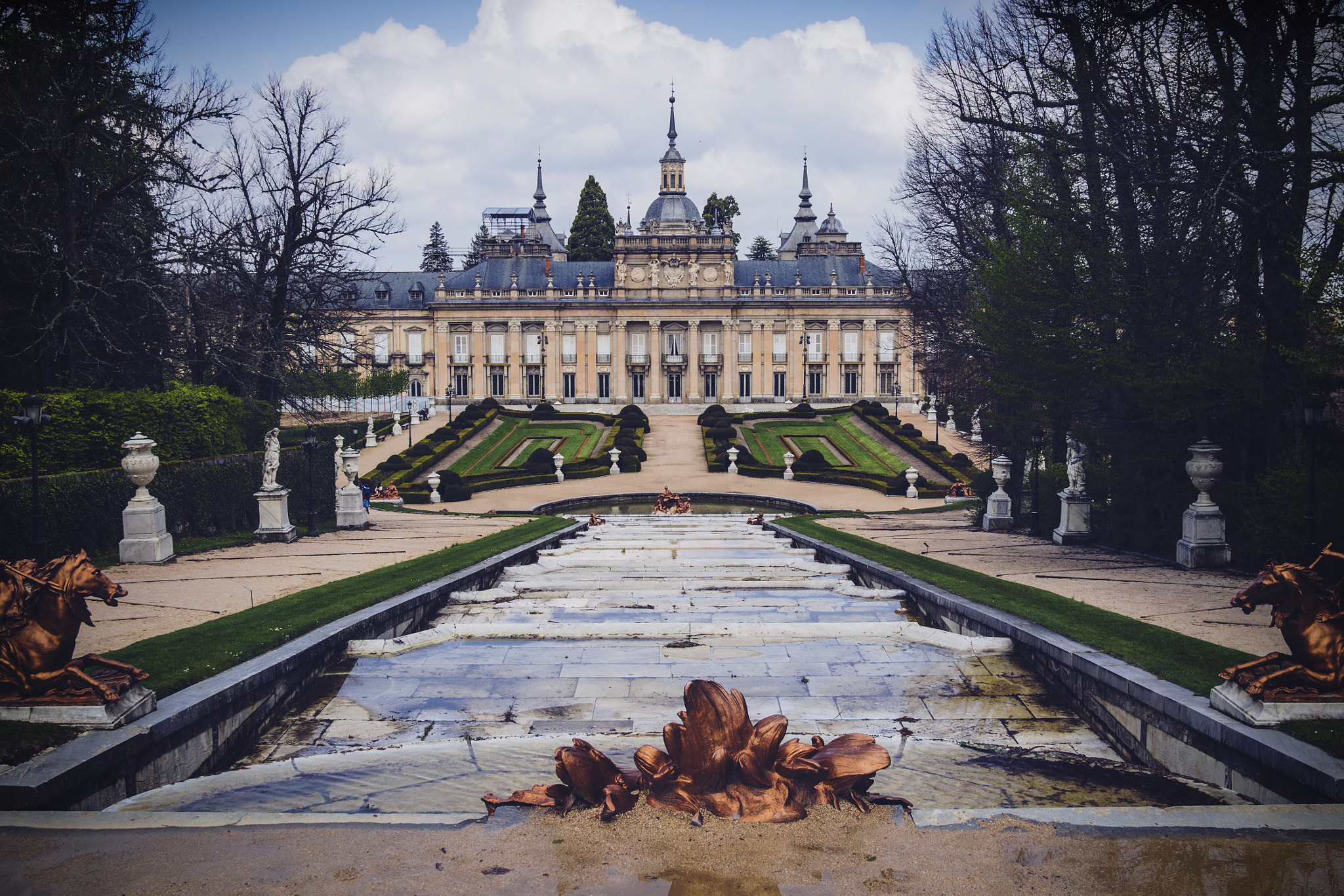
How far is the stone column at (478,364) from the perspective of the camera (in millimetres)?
72125

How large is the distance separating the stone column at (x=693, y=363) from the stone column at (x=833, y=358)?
10.5 meters

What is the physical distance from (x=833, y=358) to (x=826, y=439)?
28368mm

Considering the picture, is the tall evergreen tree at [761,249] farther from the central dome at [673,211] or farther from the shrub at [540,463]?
the shrub at [540,463]

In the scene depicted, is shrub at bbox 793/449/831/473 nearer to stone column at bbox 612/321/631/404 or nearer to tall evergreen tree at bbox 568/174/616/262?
stone column at bbox 612/321/631/404

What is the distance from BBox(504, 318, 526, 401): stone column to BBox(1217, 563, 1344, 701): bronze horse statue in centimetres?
6807

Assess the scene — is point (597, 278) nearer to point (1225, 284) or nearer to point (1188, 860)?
point (1225, 284)

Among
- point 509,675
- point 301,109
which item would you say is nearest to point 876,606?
point 509,675

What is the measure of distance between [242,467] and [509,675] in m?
13.8

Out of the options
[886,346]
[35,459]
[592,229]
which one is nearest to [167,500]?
[35,459]

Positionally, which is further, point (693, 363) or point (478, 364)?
point (478, 364)

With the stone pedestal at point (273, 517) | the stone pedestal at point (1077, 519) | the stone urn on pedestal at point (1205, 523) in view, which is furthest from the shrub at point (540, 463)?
the stone urn on pedestal at point (1205, 523)

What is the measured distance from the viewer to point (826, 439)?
147 ft

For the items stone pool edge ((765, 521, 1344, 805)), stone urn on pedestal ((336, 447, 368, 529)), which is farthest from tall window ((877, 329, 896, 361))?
stone pool edge ((765, 521, 1344, 805))

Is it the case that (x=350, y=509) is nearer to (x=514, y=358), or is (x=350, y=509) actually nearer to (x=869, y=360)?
(x=514, y=358)
